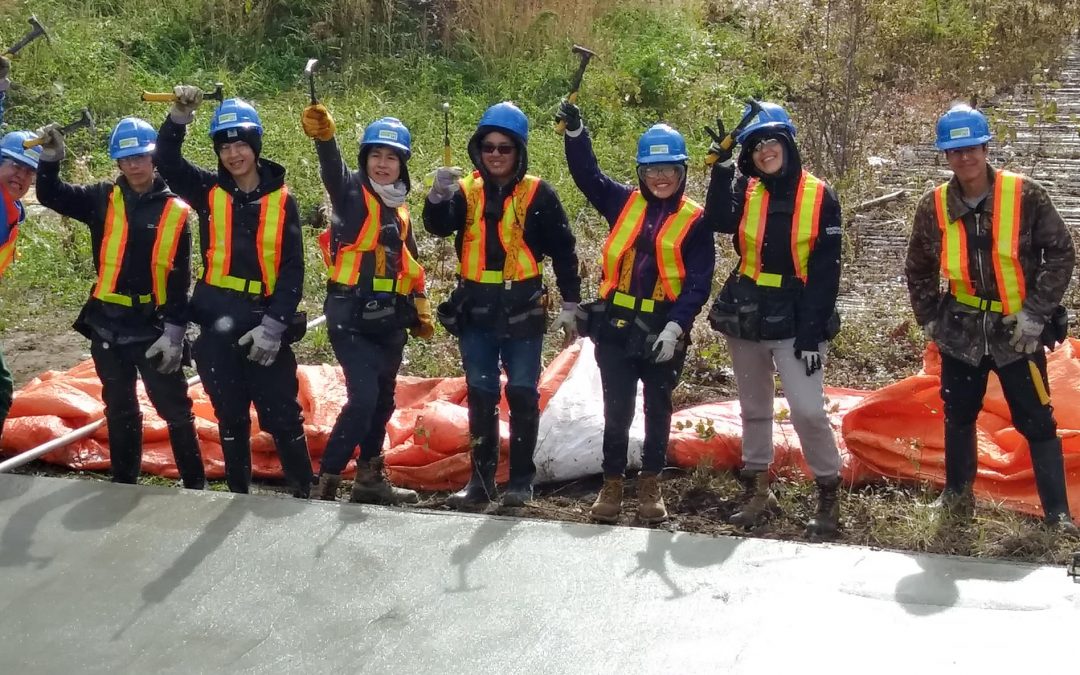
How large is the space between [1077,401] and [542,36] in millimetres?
8204

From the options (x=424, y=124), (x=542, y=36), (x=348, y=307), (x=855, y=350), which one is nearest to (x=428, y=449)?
(x=348, y=307)

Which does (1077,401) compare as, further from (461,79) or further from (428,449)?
(461,79)

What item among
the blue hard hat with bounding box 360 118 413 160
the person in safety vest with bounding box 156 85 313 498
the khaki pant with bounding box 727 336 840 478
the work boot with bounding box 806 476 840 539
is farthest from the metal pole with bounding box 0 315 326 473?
the work boot with bounding box 806 476 840 539

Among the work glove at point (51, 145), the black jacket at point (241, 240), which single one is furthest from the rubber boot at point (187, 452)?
the work glove at point (51, 145)

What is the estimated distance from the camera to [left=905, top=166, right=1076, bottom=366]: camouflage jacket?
4543 millimetres

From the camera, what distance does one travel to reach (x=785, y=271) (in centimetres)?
480

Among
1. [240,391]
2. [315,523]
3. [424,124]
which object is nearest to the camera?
[315,523]

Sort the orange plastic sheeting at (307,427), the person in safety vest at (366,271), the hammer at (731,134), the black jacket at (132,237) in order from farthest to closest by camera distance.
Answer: the orange plastic sheeting at (307,427)
the black jacket at (132,237)
the person in safety vest at (366,271)
the hammer at (731,134)

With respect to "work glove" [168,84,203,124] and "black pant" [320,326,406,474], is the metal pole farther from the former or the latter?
"work glove" [168,84,203,124]

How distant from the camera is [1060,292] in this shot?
454cm

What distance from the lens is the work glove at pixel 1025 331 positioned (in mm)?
4523

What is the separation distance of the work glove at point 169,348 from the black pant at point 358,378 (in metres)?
0.62

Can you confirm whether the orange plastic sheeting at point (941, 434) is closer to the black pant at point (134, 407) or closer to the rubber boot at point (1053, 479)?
the rubber boot at point (1053, 479)

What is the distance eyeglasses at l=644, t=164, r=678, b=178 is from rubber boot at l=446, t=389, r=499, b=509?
45.8 inches
